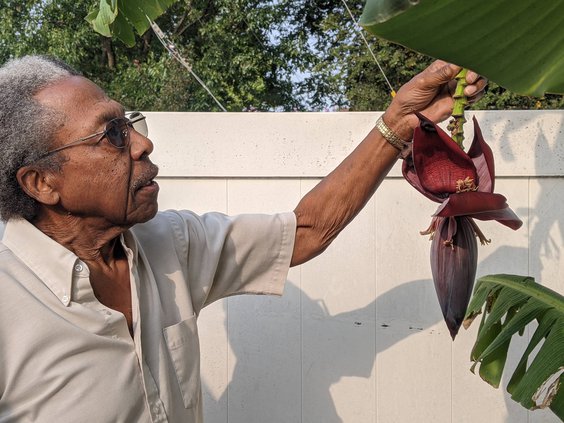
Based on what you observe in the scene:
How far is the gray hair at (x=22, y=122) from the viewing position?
1070mm

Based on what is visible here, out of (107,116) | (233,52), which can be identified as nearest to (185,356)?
(107,116)

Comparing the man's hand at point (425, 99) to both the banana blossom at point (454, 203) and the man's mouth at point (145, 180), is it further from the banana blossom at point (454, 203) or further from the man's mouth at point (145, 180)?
the man's mouth at point (145, 180)

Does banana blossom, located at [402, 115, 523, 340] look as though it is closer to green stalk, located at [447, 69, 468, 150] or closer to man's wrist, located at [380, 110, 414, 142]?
green stalk, located at [447, 69, 468, 150]

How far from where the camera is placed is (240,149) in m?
1.83

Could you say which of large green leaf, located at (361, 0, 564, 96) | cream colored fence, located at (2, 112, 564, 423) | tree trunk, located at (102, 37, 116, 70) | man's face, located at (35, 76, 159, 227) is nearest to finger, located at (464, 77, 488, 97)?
large green leaf, located at (361, 0, 564, 96)

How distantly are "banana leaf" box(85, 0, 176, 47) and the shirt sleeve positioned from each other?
1.27 ft

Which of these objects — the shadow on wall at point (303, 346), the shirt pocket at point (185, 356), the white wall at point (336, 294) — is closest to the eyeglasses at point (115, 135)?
the shirt pocket at point (185, 356)

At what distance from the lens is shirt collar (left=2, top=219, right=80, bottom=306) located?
1.08 meters

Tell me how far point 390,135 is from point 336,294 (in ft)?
2.59

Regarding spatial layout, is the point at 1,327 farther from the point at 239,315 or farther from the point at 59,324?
the point at 239,315

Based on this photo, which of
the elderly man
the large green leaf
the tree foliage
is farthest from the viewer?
the tree foliage

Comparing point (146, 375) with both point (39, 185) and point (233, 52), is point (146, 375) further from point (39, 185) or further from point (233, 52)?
point (233, 52)

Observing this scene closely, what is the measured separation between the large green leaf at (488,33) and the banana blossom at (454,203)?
0.21 m

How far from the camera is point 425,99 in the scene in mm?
1027
